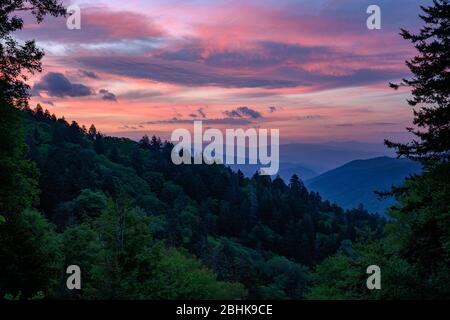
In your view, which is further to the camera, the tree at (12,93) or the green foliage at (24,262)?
the green foliage at (24,262)

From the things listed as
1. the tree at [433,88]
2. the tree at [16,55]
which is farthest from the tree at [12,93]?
the tree at [433,88]

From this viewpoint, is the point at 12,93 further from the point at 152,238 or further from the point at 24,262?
the point at 152,238

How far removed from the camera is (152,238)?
52781 millimetres

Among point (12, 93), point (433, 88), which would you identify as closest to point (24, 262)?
point (12, 93)

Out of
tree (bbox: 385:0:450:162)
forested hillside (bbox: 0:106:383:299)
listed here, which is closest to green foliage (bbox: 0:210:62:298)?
forested hillside (bbox: 0:106:383:299)

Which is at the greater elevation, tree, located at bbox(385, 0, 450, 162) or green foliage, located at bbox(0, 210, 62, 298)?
tree, located at bbox(385, 0, 450, 162)

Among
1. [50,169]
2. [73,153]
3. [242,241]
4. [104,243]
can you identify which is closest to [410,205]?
[104,243]

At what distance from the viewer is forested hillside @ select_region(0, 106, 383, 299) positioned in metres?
34.2

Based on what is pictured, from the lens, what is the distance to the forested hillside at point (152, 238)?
112 feet

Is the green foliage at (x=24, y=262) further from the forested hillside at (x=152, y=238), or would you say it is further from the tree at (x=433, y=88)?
the tree at (x=433, y=88)

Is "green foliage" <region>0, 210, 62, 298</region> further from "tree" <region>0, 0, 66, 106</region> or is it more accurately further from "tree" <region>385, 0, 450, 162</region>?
"tree" <region>385, 0, 450, 162</region>

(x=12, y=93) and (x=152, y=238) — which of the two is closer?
(x=12, y=93)

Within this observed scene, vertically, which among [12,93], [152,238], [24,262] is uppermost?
[12,93]
